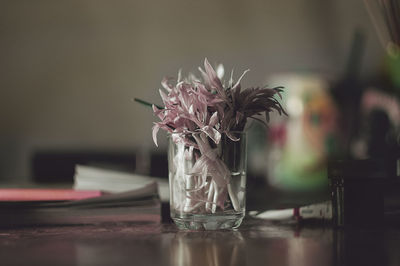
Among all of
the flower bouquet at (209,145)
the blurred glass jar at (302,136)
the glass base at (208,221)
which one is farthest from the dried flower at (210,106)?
the blurred glass jar at (302,136)

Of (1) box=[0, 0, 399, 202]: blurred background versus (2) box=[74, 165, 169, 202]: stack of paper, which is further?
(1) box=[0, 0, 399, 202]: blurred background

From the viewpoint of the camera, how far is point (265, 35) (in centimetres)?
333

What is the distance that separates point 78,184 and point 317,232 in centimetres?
50

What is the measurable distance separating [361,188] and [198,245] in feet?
0.93

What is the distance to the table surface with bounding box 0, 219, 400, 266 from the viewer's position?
1.84ft

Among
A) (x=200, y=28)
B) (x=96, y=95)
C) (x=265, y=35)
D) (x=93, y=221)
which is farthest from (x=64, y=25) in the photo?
(x=93, y=221)

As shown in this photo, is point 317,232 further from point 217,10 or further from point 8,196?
point 217,10

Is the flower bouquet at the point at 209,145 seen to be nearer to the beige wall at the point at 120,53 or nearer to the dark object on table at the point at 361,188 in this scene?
the dark object on table at the point at 361,188

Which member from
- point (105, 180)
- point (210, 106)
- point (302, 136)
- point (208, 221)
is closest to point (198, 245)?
point (208, 221)

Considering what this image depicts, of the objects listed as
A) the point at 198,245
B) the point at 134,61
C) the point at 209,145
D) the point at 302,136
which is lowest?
the point at 198,245

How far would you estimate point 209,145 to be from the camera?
71 centimetres

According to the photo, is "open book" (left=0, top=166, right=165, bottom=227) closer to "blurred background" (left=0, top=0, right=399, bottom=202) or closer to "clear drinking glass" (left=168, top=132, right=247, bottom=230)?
"clear drinking glass" (left=168, top=132, right=247, bottom=230)

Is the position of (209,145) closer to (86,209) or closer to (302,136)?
(86,209)

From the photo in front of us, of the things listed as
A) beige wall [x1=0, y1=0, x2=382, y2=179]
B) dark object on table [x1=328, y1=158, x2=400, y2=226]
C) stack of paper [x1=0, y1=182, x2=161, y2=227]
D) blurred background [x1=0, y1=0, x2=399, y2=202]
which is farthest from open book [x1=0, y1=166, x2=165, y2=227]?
beige wall [x1=0, y1=0, x2=382, y2=179]
